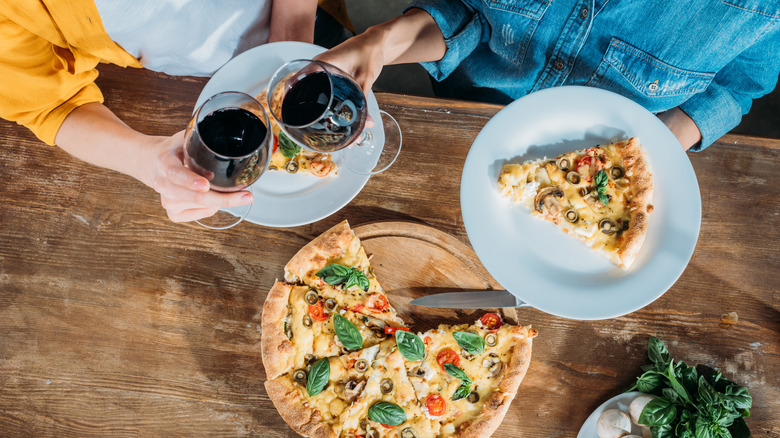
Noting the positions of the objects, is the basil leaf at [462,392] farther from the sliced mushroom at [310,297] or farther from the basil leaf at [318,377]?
the sliced mushroom at [310,297]

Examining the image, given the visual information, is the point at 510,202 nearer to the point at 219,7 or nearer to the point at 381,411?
the point at 381,411

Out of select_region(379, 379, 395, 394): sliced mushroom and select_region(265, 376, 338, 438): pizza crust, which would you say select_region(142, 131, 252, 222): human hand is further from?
select_region(379, 379, 395, 394): sliced mushroom

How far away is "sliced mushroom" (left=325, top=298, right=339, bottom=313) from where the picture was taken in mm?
2439

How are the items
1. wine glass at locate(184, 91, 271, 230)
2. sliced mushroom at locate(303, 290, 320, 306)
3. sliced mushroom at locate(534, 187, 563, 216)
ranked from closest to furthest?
wine glass at locate(184, 91, 271, 230)
sliced mushroom at locate(534, 187, 563, 216)
sliced mushroom at locate(303, 290, 320, 306)

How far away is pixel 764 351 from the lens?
233cm

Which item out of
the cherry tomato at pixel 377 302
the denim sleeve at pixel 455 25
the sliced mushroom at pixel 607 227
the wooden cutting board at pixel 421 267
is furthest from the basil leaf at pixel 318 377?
the denim sleeve at pixel 455 25

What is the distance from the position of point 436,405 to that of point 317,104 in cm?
154

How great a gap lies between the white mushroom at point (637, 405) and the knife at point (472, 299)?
0.69 m

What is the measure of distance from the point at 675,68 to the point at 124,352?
9.40 feet

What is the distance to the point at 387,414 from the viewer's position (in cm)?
231

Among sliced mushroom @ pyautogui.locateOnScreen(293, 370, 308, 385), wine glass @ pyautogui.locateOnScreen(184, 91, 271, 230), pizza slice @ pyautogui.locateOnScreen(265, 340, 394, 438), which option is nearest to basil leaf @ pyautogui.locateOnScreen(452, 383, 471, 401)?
pizza slice @ pyautogui.locateOnScreen(265, 340, 394, 438)

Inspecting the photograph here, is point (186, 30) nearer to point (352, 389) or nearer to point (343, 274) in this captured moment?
point (343, 274)

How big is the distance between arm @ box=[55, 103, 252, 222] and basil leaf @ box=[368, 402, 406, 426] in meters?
1.20

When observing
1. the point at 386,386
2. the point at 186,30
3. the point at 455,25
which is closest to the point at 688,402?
the point at 386,386
